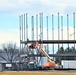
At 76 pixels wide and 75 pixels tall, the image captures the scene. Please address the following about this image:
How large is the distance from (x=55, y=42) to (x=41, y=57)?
326 inches

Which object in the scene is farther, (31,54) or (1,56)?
(1,56)

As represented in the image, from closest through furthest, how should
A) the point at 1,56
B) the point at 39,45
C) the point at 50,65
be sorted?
the point at 50,65, the point at 39,45, the point at 1,56

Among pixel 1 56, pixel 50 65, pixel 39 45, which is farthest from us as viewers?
pixel 1 56

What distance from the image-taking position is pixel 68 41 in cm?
9194

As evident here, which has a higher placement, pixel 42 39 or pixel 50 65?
pixel 42 39

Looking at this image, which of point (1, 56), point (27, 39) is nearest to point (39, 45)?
point (27, 39)

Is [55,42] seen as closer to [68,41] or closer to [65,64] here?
[68,41]

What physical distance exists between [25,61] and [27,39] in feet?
35.5

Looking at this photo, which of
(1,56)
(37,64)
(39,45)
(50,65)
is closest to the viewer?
(50,65)

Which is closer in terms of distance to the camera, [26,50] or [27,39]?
[27,39]

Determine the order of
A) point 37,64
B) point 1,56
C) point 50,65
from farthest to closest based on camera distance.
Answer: point 1,56 → point 37,64 → point 50,65

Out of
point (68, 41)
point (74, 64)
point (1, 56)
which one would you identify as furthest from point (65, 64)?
point (1, 56)

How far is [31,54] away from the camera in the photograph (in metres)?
95.2

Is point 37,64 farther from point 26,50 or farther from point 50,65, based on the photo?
point 50,65
